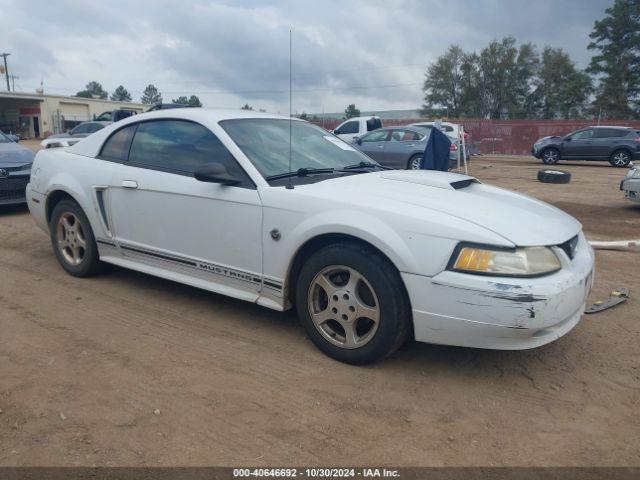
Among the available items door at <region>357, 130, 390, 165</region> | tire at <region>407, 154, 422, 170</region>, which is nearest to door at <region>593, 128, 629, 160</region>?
tire at <region>407, 154, 422, 170</region>

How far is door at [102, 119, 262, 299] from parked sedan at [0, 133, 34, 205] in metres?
4.59

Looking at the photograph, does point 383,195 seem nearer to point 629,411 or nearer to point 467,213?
point 467,213

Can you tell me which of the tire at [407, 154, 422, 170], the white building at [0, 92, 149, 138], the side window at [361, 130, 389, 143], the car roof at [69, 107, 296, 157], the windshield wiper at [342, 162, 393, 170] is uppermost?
the white building at [0, 92, 149, 138]

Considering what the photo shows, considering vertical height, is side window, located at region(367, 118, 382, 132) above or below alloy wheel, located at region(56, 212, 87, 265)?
above

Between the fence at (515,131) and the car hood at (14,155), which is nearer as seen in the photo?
the car hood at (14,155)

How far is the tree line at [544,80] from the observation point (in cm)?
4569

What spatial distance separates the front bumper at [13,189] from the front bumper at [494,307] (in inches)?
288

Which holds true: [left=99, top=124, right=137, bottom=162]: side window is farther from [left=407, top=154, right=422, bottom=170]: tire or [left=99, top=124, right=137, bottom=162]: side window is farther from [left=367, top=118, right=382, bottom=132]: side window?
[left=367, top=118, right=382, bottom=132]: side window

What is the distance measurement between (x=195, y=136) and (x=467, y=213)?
2120mm

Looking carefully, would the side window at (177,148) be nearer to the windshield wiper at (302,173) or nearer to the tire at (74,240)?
the windshield wiper at (302,173)

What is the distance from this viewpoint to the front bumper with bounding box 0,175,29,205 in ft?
26.4

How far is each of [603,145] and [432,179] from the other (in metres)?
19.3

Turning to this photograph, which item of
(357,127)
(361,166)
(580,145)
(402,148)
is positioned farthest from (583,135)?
(361,166)

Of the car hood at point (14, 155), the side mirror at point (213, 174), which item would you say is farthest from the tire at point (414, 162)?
the side mirror at point (213, 174)
